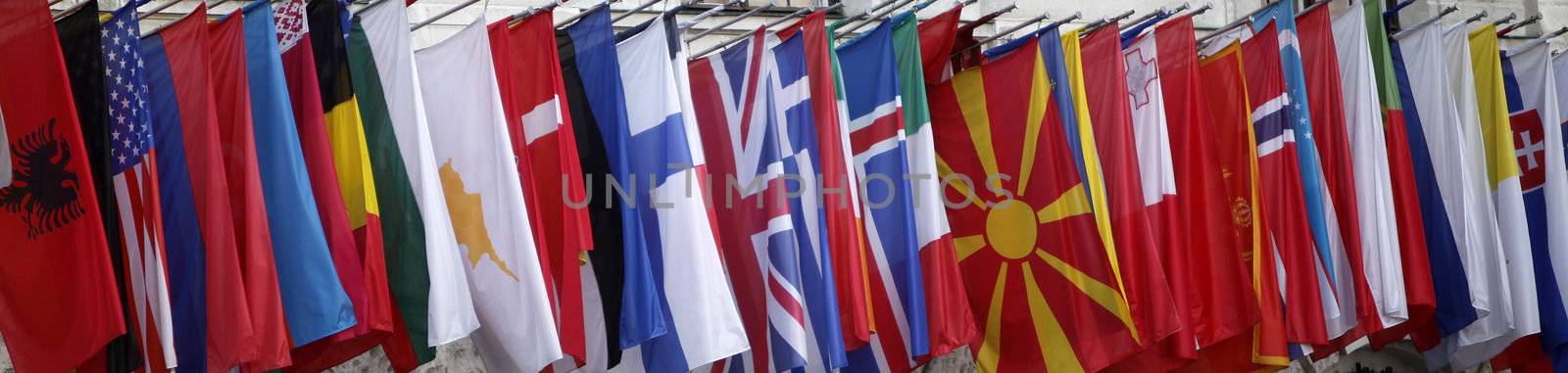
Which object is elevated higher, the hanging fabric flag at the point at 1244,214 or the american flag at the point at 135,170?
the american flag at the point at 135,170

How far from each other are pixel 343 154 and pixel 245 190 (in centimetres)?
47

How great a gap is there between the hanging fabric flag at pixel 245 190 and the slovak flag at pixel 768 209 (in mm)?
2284

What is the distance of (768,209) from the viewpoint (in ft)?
30.2

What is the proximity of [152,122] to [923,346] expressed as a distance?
138 inches

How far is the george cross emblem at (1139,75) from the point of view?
33.0 ft

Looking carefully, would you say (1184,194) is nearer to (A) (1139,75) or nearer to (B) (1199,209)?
(B) (1199,209)

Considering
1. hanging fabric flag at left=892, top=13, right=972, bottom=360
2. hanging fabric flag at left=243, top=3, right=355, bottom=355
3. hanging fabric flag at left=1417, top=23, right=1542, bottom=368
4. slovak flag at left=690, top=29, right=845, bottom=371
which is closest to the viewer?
hanging fabric flag at left=243, top=3, right=355, bottom=355

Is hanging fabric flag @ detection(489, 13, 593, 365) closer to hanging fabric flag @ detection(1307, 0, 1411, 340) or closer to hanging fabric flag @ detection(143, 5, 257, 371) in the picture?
hanging fabric flag @ detection(143, 5, 257, 371)

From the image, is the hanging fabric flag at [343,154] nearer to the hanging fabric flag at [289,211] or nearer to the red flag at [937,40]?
the hanging fabric flag at [289,211]

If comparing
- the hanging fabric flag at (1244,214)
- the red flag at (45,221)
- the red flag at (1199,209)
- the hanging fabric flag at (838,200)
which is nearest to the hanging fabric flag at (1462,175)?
the hanging fabric flag at (1244,214)

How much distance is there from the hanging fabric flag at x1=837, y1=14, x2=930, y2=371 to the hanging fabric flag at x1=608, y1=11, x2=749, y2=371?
24.3 inches

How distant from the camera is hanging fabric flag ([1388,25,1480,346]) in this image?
11023 mm

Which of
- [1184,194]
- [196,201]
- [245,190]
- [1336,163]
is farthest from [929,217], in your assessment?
[196,201]

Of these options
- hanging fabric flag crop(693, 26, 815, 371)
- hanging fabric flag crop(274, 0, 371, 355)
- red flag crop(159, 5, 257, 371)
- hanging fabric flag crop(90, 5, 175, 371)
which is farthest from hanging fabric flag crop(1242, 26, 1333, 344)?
hanging fabric flag crop(90, 5, 175, 371)
